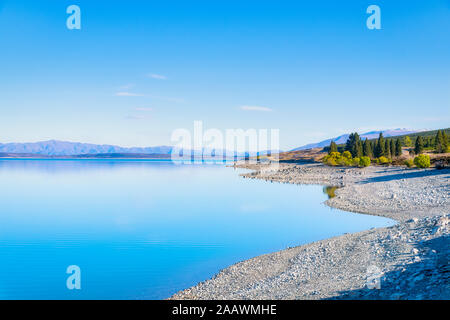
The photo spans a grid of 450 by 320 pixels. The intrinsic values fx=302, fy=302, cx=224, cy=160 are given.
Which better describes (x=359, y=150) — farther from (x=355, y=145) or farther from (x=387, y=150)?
(x=387, y=150)

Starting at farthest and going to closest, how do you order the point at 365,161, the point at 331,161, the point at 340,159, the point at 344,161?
the point at 331,161, the point at 340,159, the point at 344,161, the point at 365,161

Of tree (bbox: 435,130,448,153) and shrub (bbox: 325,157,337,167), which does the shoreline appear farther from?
tree (bbox: 435,130,448,153)

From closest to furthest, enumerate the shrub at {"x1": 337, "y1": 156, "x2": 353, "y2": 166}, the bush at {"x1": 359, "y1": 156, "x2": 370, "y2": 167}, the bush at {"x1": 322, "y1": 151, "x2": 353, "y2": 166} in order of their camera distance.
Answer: the bush at {"x1": 359, "y1": 156, "x2": 370, "y2": 167}, the shrub at {"x1": 337, "y1": 156, "x2": 353, "y2": 166}, the bush at {"x1": 322, "y1": 151, "x2": 353, "y2": 166}

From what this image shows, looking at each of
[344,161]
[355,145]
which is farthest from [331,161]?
[355,145]

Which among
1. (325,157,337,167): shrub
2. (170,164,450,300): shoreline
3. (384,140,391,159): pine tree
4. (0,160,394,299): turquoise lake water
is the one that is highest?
(384,140,391,159): pine tree

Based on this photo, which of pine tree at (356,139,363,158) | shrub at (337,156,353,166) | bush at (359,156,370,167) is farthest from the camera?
pine tree at (356,139,363,158)

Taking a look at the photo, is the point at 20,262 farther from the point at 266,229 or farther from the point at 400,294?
the point at 400,294

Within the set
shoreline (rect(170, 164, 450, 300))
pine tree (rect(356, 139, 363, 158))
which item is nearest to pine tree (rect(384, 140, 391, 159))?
pine tree (rect(356, 139, 363, 158))

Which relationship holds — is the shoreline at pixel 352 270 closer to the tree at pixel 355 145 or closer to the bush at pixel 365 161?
the bush at pixel 365 161

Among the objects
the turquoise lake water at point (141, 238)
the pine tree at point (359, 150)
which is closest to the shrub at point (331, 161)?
the pine tree at point (359, 150)

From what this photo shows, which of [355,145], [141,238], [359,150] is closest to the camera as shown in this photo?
[141,238]

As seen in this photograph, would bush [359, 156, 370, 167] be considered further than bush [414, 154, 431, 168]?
Yes
